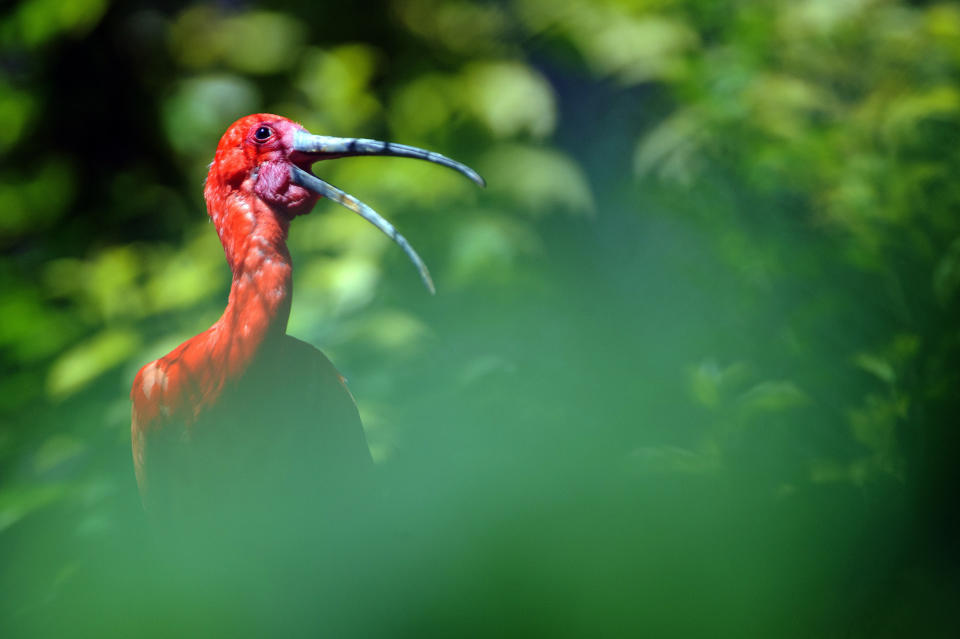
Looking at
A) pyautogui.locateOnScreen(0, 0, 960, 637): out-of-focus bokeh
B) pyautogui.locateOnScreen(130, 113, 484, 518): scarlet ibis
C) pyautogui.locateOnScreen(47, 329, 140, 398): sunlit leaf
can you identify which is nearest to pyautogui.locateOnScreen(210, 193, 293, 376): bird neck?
pyautogui.locateOnScreen(130, 113, 484, 518): scarlet ibis

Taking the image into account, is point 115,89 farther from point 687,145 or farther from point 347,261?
point 687,145

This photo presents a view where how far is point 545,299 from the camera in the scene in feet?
3.97

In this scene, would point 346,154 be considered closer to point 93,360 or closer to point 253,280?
point 253,280

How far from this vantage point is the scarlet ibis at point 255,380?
63cm

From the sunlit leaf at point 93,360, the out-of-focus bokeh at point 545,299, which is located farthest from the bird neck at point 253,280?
the sunlit leaf at point 93,360

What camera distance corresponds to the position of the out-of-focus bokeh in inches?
29.5

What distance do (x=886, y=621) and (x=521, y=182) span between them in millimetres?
938

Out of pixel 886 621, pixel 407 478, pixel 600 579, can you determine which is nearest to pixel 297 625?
pixel 407 478

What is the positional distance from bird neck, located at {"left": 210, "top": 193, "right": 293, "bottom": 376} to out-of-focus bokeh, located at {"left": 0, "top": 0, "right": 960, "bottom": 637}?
0.23 metres

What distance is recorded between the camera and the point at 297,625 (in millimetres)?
727

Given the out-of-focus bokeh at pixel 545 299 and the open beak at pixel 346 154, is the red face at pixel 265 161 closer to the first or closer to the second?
the open beak at pixel 346 154

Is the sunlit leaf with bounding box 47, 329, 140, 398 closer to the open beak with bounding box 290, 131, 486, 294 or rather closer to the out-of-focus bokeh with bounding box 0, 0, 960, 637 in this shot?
the out-of-focus bokeh with bounding box 0, 0, 960, 637

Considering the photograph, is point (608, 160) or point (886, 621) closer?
point (886, 621)

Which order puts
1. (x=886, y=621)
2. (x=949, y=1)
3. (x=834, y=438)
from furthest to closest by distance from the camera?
(x=949, y=1), (x=834, y=438), (x=886, y=621)
